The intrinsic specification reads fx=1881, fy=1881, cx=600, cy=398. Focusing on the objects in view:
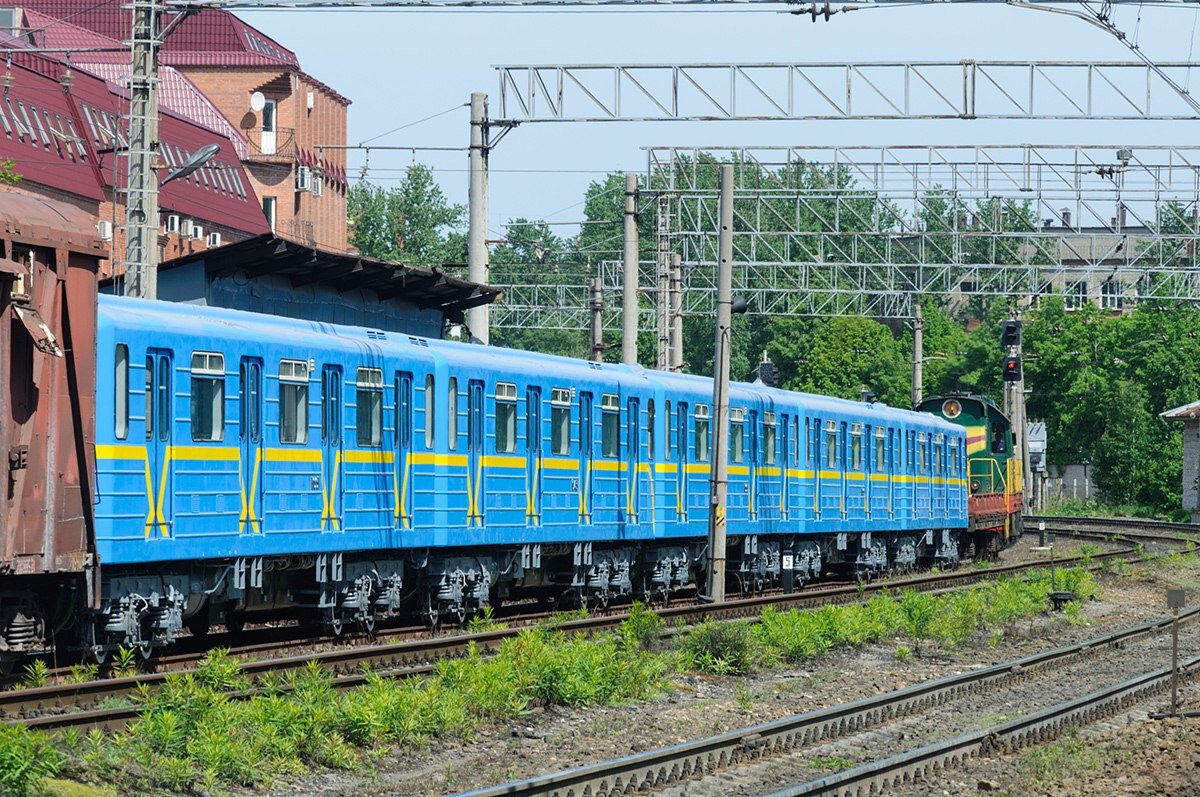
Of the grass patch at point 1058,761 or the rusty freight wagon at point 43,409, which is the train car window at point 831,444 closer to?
the grass patch at point 1058,761

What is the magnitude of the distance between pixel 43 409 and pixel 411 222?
4009 inches

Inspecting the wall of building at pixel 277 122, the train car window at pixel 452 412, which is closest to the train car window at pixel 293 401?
the train car window at pixel 452 412

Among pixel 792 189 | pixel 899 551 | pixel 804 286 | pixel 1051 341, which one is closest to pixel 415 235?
pixel 1051 341

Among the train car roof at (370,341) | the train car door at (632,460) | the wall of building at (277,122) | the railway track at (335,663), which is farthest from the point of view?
the wall of building at (277,122)

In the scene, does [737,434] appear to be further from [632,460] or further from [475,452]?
[475,452]

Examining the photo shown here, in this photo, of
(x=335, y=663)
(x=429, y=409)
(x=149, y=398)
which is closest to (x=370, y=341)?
(x=429, y=409)

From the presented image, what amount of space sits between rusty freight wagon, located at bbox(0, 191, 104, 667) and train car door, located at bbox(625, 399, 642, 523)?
1277 cm

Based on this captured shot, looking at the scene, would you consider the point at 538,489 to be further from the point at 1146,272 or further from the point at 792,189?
the point at 1146,272

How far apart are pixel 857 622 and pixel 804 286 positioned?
37.3 meters

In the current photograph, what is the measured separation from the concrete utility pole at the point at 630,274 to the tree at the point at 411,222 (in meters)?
75.0

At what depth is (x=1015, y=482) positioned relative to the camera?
5425cm

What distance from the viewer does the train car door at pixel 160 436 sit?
1667cm

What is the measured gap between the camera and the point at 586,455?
2594 centimetres

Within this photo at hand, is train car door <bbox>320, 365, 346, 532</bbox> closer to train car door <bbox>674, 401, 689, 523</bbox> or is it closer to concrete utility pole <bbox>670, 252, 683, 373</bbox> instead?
train car door <bbox>674, 401, 689, 523</bbox>
